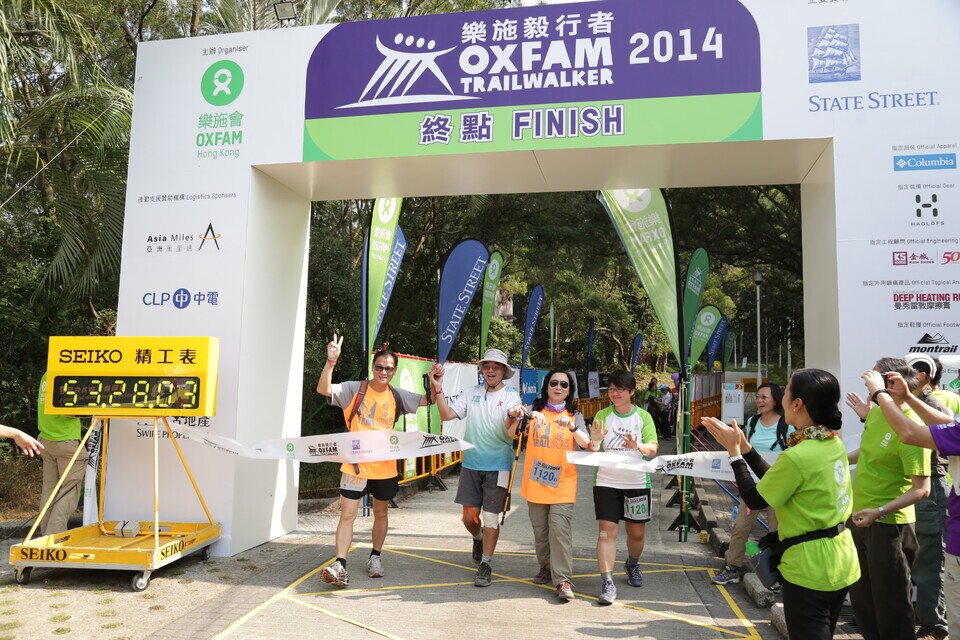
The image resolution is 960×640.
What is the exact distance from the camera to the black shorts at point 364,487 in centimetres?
564

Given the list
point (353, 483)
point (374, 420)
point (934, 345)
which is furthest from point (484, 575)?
point (934, 345)

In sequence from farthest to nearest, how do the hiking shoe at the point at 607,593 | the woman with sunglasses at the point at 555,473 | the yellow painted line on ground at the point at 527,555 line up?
the yellow painted line on ground at the point at 527,555 → the woman with sunglasses at the point at 555,473 → the hiking shoe at the point at 607,593

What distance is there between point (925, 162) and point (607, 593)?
160 inches

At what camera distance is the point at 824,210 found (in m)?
5.94

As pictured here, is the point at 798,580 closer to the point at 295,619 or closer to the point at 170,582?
the point at 295,619

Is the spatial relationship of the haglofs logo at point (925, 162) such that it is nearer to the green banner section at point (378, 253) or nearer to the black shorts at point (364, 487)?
the black shorts at point (364, 487)

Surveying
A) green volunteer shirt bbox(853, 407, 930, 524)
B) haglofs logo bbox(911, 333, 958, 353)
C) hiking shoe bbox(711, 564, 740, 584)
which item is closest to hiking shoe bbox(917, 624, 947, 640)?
green volunteer shirt bbox(853, 407, 930, 524)

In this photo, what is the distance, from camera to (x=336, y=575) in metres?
5.40

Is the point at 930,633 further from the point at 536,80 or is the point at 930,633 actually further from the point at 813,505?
the point at 536,80

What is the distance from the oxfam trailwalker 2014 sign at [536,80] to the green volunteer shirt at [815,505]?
3.56 meters

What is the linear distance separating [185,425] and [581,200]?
12842mm

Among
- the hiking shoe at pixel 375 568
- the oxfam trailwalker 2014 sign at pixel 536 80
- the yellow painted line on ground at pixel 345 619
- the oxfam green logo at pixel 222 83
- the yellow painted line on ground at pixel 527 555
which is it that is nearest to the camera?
the yellow painted line on ground at pixel 345 619

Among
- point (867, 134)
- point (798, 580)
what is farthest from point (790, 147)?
point (798, 580)

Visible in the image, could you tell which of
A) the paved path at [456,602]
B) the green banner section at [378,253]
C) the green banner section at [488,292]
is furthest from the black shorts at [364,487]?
the green banner section at [488,292]
